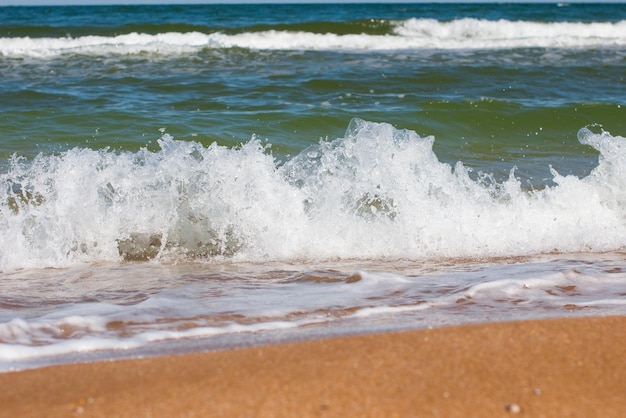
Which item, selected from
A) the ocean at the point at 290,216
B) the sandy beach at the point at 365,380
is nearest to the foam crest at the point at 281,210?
the ocean at the point at 290,216

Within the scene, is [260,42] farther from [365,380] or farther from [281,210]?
[365,380]

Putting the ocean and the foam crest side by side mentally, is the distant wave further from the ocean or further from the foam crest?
the foam crest

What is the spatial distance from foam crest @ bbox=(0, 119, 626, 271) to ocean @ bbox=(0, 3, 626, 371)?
0.01m

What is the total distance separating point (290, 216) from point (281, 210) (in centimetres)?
8

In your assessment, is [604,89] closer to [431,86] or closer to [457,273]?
[431,86]

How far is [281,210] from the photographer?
5.12 m

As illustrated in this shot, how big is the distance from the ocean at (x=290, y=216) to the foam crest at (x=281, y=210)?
0.01 meters

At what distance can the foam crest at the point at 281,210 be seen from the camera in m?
4.89

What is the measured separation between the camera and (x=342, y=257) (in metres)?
4.82

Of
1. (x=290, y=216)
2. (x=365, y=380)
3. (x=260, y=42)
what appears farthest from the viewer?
(x=260, y=42)

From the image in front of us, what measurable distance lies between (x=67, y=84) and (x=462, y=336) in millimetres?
9054

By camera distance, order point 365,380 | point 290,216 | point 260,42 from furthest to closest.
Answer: point 260,42
point 290,216
point 365,380

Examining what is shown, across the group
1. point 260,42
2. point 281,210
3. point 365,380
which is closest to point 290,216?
point 281,210

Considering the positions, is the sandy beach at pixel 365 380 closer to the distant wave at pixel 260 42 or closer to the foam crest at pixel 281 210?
the foam crest at pixel 281 210
